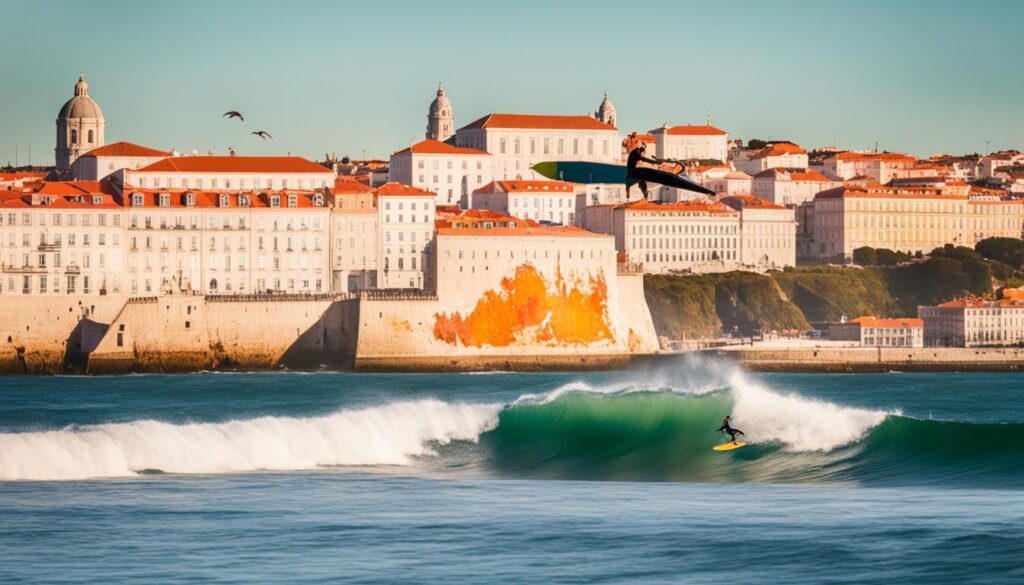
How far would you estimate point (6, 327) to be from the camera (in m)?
65.8

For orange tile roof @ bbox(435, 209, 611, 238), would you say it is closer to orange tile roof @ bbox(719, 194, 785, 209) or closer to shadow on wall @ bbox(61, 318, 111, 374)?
shadow on wall @ bbox(61, 318, 111, 374)

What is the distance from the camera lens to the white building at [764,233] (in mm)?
102688

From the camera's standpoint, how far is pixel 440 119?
116m

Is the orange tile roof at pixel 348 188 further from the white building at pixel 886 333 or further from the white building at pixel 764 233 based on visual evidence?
the white building at pixel 764 233

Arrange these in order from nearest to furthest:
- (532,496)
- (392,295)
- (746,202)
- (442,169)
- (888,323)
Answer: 1. (532,496)
2. (392,295)
3. (888,323)
4. (442,169)
5. (746,202)

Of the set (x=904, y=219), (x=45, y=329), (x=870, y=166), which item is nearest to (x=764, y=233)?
(x=904, y=219)

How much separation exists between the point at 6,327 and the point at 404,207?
16.9m

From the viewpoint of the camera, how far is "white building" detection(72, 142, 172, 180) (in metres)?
85.4

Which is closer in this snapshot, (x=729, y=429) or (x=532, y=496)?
(x=532, y=496)

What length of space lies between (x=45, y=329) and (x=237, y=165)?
17693 mm

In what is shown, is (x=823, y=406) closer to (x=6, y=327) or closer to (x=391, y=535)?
(x=391, y=535)

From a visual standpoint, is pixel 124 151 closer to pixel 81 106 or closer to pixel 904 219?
pixel 81 106

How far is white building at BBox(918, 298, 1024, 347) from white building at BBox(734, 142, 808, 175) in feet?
120

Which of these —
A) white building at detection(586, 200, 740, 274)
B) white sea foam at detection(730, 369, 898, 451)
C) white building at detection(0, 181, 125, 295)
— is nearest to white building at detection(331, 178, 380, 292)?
white building at detection(0, 181, 125, 295)
